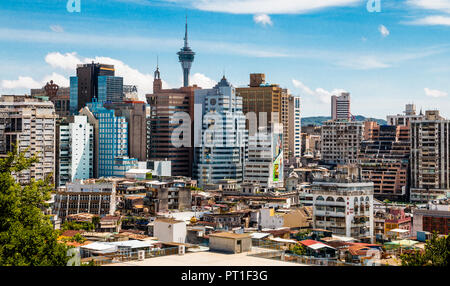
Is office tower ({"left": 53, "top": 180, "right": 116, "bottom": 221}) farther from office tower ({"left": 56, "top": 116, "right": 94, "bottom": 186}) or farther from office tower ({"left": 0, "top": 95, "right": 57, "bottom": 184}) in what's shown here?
office tower ({"left": 56, "top": 116, "right": 94, "bottom": 186})

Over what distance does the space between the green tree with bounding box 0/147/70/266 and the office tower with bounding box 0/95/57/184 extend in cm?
3461

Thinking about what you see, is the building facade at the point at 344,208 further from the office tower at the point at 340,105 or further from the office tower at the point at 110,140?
the office tower at the point at 340,105

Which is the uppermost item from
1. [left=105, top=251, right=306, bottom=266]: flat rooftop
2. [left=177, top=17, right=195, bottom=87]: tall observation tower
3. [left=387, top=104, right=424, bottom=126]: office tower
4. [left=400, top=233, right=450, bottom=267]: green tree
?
[left=177, top=17, right=195, bottom=87]: tall observation tower

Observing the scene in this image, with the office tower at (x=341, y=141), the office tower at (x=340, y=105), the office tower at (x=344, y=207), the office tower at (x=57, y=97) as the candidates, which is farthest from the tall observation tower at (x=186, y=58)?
the office tower at (x=344, y=207)

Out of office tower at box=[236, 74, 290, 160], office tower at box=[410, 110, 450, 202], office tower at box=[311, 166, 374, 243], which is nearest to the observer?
office tower at box=[311, 166, 374, 243]

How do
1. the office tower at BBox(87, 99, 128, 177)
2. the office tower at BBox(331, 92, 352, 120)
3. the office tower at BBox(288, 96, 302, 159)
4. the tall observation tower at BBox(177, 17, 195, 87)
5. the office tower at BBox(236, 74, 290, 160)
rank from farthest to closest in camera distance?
the office tower at BBox(331, 92, 352, 120), the tall observation tower at BBox(177, 17, 195, 87), the office tower at BBox(288, 96, 302, 159), the office tower at BBox(236, 74, 290, 160), the office tower at BBox(87, 99, 128, 177)

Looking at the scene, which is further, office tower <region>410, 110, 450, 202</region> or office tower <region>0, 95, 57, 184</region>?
office tower <region>410, 110, 450, 202</region>

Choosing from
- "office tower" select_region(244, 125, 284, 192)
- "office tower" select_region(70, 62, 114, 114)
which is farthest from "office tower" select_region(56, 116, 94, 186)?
"office tower" select_region(70, 62, 114, 114)

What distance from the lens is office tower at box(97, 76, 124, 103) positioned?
7396cm

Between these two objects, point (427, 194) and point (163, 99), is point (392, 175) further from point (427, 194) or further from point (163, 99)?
point (163, 99)

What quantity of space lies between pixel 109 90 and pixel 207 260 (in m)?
68.2

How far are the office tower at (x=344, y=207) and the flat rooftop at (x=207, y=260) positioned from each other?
12356 mm
